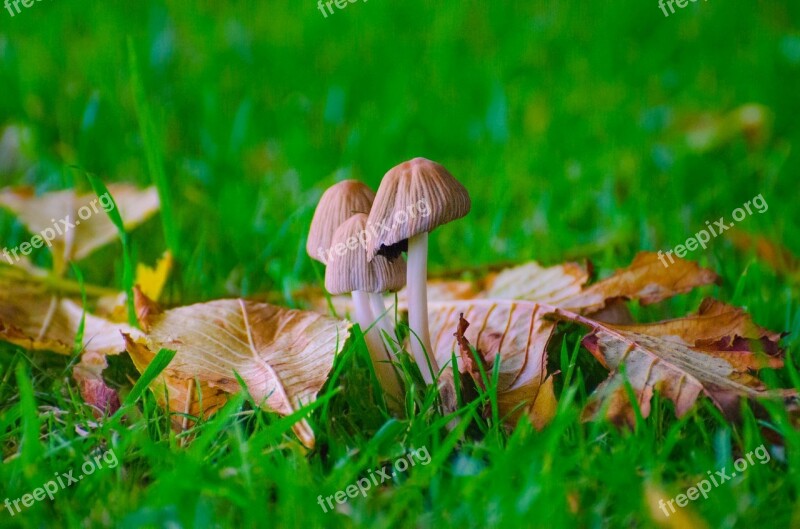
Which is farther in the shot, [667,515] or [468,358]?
[468,358]

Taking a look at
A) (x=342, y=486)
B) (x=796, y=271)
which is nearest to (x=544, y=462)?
(x=342, y=486)

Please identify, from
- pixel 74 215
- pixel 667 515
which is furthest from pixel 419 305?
pixel 74 215

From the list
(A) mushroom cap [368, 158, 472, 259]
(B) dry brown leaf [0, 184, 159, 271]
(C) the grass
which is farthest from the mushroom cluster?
(B) dry brown leaf [0, 184, 159, 271]

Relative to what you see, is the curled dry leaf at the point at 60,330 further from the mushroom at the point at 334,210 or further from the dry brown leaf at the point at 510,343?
the dry brown leaf at the point at 510,343

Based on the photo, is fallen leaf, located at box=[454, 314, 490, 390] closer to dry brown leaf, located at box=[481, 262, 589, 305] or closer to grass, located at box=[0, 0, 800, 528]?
grass, located at box=[0, 0, 800, 528]

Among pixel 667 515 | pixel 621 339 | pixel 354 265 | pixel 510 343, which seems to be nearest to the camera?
pixel 667 515

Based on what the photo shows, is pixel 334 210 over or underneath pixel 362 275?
over

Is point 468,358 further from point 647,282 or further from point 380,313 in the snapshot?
point 647,282

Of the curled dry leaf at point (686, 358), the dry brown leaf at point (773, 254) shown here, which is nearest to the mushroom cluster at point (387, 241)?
the curled dry leaf at point (686, 358)
